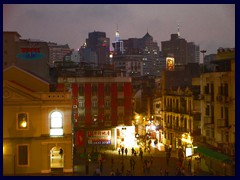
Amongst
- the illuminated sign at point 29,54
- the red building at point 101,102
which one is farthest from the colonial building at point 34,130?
the red building at point 101,102

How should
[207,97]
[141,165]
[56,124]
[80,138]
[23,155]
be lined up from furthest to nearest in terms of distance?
[80,138] → [207,97] → [141,165] → [56,124] → [23,155]

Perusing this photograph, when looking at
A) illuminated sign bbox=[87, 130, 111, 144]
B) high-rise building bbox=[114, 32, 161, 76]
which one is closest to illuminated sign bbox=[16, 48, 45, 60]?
illuminated sign bbox=[87, 130, 111, 144]

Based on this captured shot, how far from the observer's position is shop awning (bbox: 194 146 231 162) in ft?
50.4

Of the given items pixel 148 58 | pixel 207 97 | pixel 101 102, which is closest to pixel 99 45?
pixel 101 102

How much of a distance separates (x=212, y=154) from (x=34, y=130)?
7.02 meters

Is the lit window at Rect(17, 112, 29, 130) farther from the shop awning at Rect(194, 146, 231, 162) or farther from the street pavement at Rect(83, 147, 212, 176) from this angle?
the shop awning at Rect(194, 146, 231, 162)

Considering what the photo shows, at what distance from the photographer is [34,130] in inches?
604

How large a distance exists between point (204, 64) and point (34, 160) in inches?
411

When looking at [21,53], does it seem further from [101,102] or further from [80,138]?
[101,102]

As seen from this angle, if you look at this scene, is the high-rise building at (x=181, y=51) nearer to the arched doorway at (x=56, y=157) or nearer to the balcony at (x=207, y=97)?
the balcony at (x=207, y=97)

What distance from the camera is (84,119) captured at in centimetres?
2527

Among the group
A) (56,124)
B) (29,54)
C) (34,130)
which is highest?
(29,54)

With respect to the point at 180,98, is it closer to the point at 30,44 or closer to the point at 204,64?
the point at 204,64
